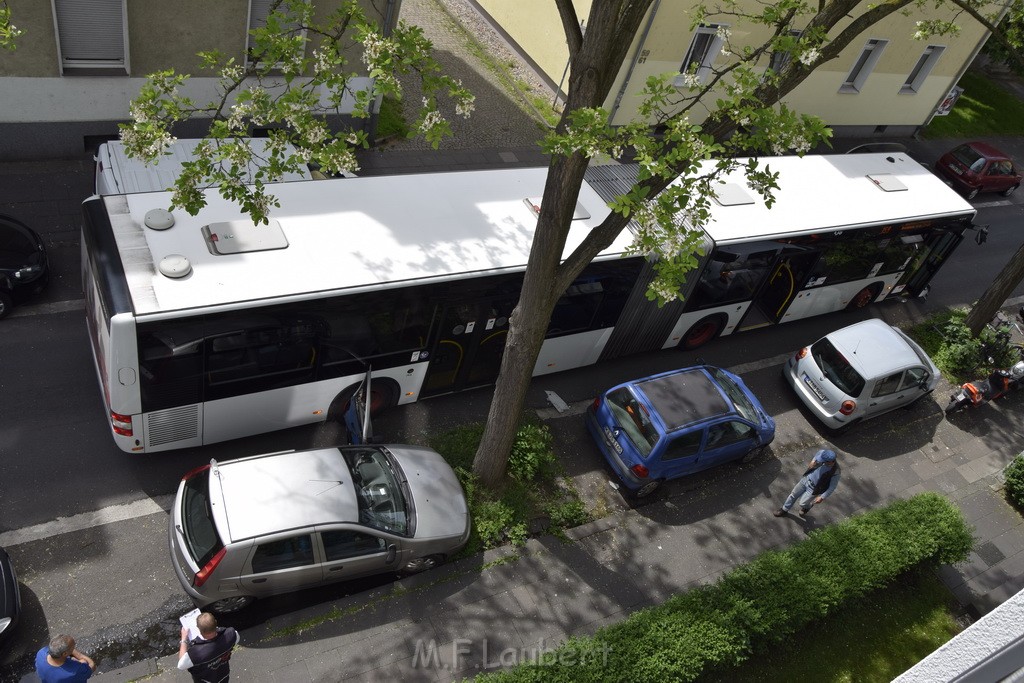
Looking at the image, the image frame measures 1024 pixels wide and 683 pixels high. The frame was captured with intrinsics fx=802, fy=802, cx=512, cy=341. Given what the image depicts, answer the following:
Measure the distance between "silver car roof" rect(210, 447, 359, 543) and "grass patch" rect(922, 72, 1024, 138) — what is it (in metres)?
23.2

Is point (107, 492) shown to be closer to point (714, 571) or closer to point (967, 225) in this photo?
point (714, 571)

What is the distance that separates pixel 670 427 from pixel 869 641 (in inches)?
144

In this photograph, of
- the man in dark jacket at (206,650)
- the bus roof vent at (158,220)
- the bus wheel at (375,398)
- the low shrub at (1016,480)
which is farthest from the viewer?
the low shrub at (1016,480)

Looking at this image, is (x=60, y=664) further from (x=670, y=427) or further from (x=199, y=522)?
(x=670, y=427)

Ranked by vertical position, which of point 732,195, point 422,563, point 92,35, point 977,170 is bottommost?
point 422,563

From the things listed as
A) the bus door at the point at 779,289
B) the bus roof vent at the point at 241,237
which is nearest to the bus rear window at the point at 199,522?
the bus roof vent at the point at 241,237

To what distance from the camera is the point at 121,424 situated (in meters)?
9.12

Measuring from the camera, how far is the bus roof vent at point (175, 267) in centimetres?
870

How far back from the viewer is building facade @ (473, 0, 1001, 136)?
18422 mm

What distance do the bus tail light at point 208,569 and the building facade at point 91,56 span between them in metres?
9.27

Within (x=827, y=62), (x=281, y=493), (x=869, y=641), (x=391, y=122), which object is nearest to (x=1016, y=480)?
(x=869, y=641)

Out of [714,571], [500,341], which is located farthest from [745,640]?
[500,341]

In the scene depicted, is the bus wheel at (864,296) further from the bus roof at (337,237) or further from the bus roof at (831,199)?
the bus roof at (337,237)

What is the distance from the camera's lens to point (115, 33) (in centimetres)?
1356
